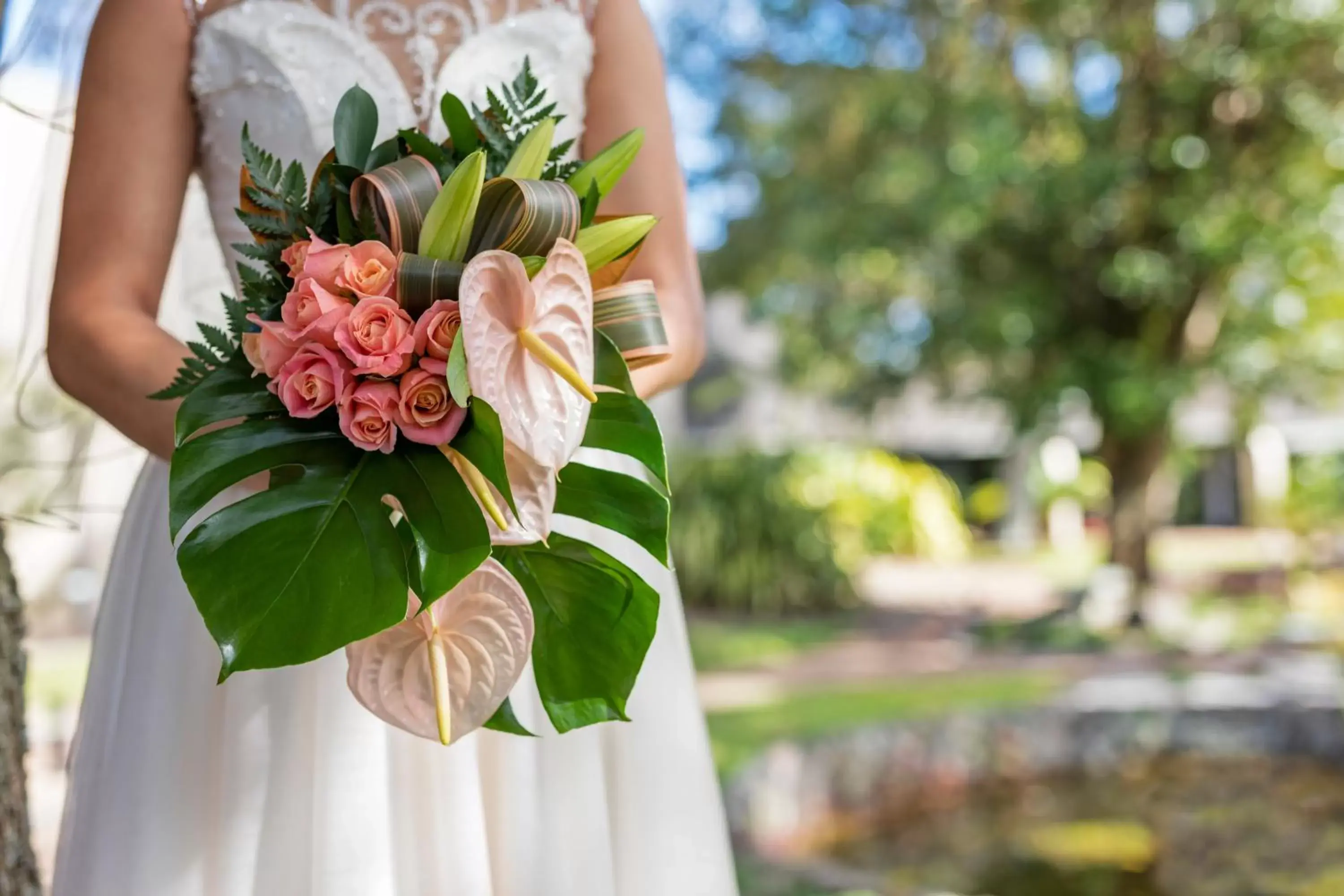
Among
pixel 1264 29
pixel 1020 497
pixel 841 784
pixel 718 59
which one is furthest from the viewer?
pixel 1020 497

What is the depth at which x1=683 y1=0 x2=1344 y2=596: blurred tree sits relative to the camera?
360 inches

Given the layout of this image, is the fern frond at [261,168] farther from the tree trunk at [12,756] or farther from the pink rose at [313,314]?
the tree trunk at [12,756]

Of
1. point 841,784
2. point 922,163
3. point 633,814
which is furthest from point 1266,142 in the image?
point 633,814

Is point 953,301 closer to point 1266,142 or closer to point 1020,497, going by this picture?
point 1266,142

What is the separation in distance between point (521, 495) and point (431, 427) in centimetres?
8

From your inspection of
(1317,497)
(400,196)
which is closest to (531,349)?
(400,196)

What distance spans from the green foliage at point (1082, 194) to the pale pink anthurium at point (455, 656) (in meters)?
8.59

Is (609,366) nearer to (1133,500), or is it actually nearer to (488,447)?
(488,447)

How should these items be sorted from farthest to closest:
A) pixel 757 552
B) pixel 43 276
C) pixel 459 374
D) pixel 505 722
Answer: pixel 757 552, pixel 43 276, pixel 505 722, pixel 459 374

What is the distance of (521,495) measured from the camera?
0.91m

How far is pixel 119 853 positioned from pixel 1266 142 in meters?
9.68

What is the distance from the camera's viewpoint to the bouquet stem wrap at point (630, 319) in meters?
1.00

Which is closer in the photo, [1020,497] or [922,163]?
[922,163]

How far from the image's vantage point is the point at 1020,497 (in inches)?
805
